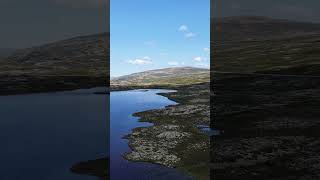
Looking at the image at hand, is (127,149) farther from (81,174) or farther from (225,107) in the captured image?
(225,107)

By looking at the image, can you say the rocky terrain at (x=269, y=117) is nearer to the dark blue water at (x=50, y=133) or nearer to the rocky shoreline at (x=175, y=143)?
the rocky shoreline at (x=175, y=143)

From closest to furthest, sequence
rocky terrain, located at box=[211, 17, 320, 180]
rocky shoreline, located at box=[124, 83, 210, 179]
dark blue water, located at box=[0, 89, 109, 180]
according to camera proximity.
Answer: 1. rocky terrain, located at box=[211, 17, 320, 180]
2. rocky shoreline, located at box=[124, 83, 210, 179]
3. dark blue water, located at box=[0, 89, 109, 180]

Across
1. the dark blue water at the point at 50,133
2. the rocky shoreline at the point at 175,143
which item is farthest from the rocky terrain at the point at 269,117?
the dark blue water at the point at 50,133

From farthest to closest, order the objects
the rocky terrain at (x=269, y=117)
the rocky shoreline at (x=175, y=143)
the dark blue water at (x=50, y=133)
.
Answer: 1. the dark blue water at (x=50, y=133)
2. the rocky shoreline at (x=175, y=143)
3. the rocky terrain at (x=269, y=117)

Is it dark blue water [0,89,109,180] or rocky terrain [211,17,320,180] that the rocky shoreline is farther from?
dark blue water [0,89,109,180]

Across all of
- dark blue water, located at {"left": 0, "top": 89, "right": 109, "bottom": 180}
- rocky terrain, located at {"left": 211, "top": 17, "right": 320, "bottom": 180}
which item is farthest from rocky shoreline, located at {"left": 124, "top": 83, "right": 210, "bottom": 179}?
dark blue water, located at {"left": 0, "top": 89, "right": 109, "bottom": 180}

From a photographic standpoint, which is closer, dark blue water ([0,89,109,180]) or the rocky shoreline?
the rocky shoreline

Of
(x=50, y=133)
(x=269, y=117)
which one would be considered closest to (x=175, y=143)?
(x=50, y=133)

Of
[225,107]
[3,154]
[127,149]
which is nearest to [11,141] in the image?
[3,154]
